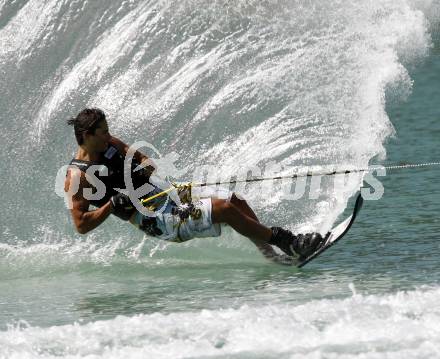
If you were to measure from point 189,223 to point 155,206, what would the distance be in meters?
0.28

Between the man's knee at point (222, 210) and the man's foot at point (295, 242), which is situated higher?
the man's knee at point (222, 210)

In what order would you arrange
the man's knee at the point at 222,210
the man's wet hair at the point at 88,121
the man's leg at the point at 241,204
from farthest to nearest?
the man's leg at the point at 241,204 → the man's knee at the point at 222,210 → the man's wet hair at the point at 88,121

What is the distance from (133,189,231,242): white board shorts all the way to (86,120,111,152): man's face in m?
0.54

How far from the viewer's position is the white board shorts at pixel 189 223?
24.0 feet

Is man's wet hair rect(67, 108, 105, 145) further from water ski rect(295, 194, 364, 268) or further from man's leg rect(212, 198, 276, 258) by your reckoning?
water ski rect(295, 194, 364, 268)

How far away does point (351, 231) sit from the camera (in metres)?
8.76

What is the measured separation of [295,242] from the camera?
291 inches

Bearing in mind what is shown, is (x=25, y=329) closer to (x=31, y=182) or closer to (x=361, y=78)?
(x=31, y=182)

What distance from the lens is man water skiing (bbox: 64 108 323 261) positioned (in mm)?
7195

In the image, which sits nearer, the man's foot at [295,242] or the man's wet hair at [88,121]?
the man's wet hair at [88,121]

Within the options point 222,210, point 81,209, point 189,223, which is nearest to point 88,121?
point 81,209

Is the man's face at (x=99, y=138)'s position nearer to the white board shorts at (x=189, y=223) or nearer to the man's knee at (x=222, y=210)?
the white board shorts at (x=189, y=223)

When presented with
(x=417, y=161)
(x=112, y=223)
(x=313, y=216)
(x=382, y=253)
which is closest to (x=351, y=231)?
(x=313, y=216)

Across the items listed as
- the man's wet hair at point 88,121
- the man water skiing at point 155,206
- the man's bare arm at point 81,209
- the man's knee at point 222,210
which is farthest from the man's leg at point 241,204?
the man's wet hair at point 88,121
